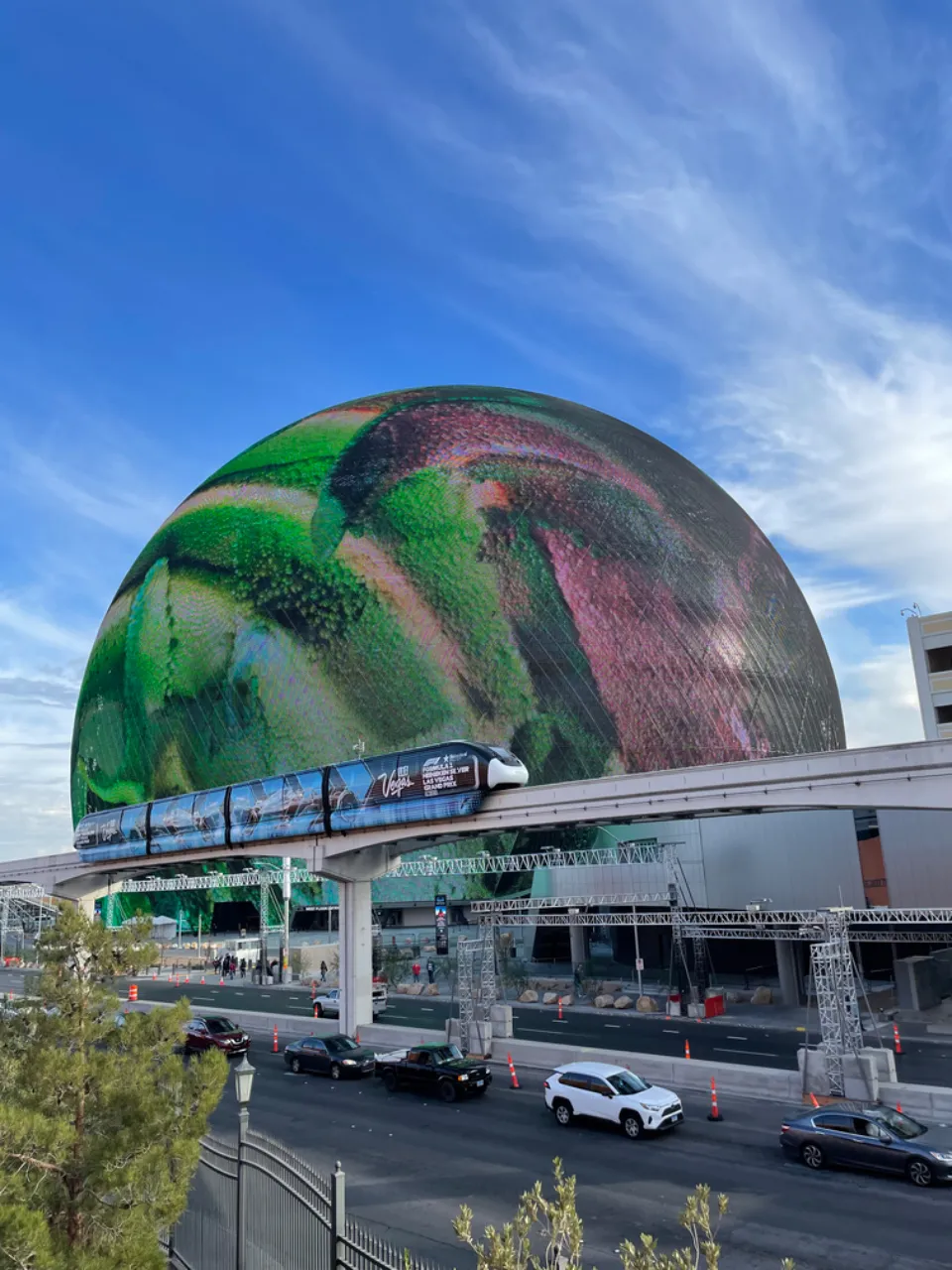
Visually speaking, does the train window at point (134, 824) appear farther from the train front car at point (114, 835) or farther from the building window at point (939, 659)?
the building window at point (939, 659)

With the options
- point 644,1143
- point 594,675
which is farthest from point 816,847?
point 644,1143

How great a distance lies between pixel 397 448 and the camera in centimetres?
6675

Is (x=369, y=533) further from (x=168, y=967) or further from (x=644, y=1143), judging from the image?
(x=644, y=1143)

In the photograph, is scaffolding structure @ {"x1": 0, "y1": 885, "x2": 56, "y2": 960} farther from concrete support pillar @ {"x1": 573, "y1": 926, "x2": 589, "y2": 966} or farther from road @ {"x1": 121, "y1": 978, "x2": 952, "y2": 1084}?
concrete support pillar @ {"x1": 573, "y1": 926, "x2": 589, "y2": 966}

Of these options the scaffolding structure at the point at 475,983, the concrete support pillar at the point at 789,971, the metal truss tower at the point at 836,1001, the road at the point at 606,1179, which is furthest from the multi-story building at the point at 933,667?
the road at the point at 606,1179

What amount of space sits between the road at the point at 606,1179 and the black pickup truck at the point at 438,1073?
567mm

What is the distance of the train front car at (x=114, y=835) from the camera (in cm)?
4828

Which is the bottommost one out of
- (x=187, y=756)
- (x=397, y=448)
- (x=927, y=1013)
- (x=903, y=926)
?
(x=927, y=1013)

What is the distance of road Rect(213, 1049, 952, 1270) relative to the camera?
13.5 metres

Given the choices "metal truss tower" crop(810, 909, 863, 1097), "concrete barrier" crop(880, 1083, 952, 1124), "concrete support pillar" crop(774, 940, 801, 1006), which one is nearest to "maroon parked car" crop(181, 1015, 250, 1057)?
"metal truss tower" crop(810, 909, 863, 1097)

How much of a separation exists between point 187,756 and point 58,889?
13.6m

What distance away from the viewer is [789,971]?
41594mm

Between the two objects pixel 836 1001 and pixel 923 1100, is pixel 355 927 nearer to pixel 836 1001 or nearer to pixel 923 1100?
pixel 836 1001

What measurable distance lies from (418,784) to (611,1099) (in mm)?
14172
